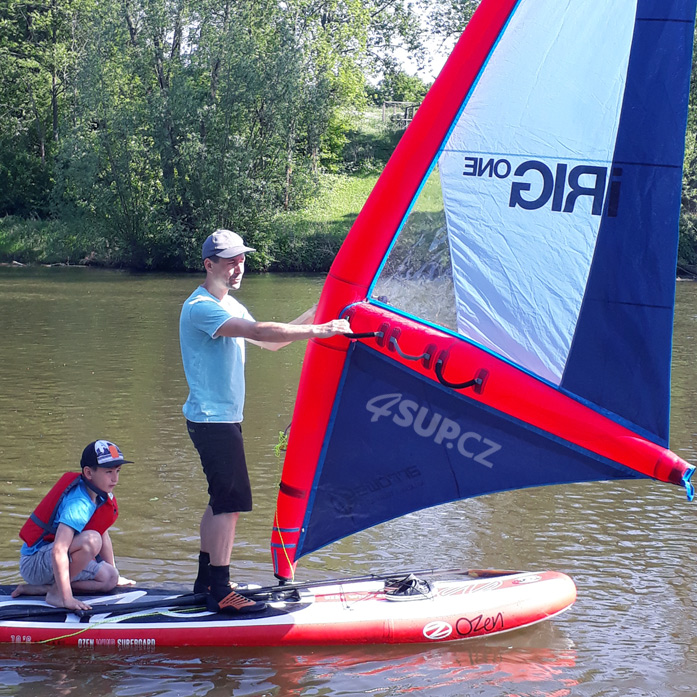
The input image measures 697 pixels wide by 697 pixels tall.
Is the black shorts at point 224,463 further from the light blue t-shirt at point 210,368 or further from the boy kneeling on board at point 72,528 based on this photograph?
the boy kneeling on board at point 72,528

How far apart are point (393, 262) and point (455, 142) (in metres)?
0.62

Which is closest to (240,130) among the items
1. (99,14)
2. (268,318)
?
(99,14)

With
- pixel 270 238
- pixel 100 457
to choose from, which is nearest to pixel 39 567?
pixel 100 457

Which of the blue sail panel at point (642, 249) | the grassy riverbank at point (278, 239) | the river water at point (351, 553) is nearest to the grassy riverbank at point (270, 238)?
the grassy riverbank at point (278, 239)

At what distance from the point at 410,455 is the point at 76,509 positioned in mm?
1643

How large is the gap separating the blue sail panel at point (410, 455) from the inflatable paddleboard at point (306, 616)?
356 mm

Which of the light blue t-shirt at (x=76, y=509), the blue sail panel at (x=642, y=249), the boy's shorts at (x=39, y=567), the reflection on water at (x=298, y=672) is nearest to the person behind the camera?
the blue sail panel at (x=642, y=249)

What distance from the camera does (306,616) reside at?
4707 millimetres

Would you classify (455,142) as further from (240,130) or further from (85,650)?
(240,130)

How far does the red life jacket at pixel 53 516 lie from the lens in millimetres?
4723

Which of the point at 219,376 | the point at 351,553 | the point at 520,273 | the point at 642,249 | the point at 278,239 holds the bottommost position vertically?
the point at 351,553

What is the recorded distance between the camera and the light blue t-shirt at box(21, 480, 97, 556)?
4602 mm

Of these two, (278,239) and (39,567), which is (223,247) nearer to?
(39,567)

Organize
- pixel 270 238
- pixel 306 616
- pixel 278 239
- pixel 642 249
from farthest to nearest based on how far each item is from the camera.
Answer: pixel 278 239 < pixel 270 238 < pixel 306 616 < pixel 642 249
